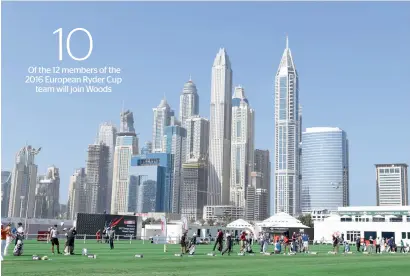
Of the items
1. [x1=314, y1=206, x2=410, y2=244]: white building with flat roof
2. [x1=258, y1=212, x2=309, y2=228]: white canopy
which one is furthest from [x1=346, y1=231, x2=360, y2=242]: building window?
[x1=258, y1=212, x2=309, y2=228]: white canopy

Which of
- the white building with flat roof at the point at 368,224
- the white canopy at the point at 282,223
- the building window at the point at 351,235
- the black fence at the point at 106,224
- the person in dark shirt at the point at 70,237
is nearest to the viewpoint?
the person in dark shirt at the point at 70,237

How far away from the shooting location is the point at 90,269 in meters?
19.9

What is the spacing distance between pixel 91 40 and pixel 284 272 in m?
17.1

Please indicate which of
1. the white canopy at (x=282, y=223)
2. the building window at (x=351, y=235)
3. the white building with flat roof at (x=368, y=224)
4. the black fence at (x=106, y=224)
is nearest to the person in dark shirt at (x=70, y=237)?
the black fence at (x=106, y=224)

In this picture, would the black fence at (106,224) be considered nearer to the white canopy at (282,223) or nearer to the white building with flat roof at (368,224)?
the white canopy at (282,223)

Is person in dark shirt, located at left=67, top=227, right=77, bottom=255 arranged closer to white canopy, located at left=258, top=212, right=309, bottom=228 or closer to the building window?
white canopy, located at left=258, top=212, right=309, bottom=228

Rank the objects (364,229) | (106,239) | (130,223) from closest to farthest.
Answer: (106,239), (130,223), (364,229)

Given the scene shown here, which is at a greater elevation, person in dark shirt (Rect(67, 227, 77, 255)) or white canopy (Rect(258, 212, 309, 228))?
white canopy (Rect(258, 212, 309, 228))

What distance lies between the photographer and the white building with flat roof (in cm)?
9562

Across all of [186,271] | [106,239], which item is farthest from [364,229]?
[186,271]

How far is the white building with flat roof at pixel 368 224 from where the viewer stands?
95.6 metres

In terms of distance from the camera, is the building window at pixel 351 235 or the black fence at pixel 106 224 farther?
the building window at pixel 351 235

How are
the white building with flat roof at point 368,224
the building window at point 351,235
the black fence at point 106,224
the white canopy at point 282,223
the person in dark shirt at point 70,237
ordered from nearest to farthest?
1. the person in dark shirt at point 70,237
2. the black fence at point 106,224
3. the white canopy at point 282,223
4. the white building with flat roof at point 368,224
5. the building window at point 351,235

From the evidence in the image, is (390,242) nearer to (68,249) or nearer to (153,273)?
(68,249)
